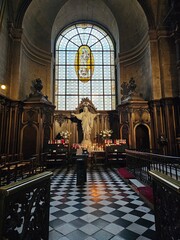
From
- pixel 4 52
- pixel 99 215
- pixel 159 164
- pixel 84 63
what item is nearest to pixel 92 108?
pixel 84 63

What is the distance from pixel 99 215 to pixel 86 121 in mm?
8793

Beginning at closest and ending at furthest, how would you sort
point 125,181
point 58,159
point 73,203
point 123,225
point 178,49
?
1. point 123,225
2. point 73,203
3. point 125,181
4. point 178,49
5. point 58,159

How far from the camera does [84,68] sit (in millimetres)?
14789

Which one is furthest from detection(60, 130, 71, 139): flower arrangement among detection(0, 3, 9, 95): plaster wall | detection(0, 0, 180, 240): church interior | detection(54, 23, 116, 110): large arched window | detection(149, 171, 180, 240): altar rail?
detection(149, 171, 180, 240): altar rail

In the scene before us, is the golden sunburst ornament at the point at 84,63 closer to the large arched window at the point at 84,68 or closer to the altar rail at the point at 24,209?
the large arched window at the point at 84,68

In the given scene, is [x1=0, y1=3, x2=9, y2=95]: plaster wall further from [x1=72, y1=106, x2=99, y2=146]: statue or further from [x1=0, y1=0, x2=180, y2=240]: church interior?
[x1=72, y1=106, x2=99, y2=146]: statue

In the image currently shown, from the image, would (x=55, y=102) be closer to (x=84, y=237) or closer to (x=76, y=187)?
(x=76, y=187)

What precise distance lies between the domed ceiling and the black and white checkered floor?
11.8 m

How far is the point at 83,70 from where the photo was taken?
1474 centimetres

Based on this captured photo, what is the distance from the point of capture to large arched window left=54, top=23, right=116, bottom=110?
46.9ft

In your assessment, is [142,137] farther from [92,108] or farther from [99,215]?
[99,215]

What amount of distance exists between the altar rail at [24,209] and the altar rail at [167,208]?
1.41 metres

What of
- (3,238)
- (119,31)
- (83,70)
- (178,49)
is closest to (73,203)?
(3,238)

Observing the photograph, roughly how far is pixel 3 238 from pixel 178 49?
37.0 feet
